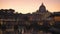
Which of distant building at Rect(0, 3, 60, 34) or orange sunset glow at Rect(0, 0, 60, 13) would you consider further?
orange sunset glow at Rect(0, 0, 60, 13)

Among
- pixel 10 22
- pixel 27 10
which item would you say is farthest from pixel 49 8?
pixel 10 22

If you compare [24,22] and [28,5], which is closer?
[24,22]

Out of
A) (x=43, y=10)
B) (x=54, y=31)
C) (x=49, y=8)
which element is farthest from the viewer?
(x=49, y=8)

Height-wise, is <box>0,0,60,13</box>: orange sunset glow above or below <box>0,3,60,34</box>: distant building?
above

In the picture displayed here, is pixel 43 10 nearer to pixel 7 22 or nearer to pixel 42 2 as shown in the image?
pixel 42 2

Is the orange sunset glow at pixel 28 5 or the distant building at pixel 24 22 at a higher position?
the orange sunset glow at pixel 28 5

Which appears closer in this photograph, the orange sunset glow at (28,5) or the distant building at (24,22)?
the distant building at (24,22)

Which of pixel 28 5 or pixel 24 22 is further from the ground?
pixel 28 5

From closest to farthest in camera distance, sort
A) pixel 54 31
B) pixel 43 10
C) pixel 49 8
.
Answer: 1. pixel 54 31
2. pixel 43 10
3. pixel 49 8
